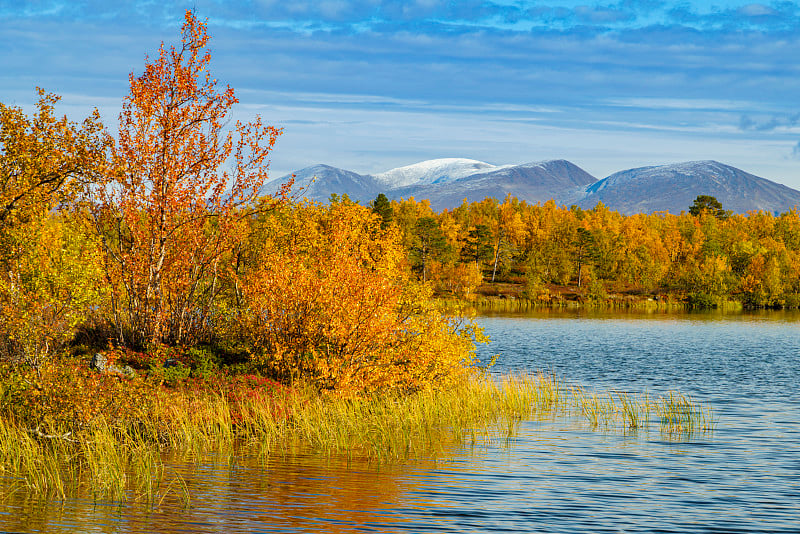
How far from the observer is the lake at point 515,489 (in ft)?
54.0

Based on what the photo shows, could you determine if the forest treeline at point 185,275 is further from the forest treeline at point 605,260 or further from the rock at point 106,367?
the forest treeline at point 605,260

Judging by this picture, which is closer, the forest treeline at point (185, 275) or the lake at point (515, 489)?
the lake at point (515, 489)

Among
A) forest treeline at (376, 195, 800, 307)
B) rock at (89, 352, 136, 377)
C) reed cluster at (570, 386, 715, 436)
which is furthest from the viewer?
forest treeline at (376, 195, 800, 307)

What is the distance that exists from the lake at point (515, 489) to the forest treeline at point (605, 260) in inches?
4048

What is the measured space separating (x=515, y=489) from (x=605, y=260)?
149 meters

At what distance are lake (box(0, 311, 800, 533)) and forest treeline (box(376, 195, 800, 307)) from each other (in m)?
103

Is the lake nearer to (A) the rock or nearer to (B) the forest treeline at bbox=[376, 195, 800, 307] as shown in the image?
(A) the rock

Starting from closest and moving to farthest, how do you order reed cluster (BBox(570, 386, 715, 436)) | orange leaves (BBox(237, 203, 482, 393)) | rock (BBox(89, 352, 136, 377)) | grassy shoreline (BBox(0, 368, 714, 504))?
1. grassy shoreline (BBox(0, 368, 714, 504))
2. rock (BBox(89, 352, 136, 377))
3. orange leaves (BBox(237, 203, 482, 393))
4. reed cluster (BBox(570, 386, 715, 436))

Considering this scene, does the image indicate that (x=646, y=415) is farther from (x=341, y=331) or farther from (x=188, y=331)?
(x=188, y=331)

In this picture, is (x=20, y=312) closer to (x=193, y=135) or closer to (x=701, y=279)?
(x=193, y=135)

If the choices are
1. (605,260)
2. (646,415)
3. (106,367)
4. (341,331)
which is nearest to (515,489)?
(341,331)

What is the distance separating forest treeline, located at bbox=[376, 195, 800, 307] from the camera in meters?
144

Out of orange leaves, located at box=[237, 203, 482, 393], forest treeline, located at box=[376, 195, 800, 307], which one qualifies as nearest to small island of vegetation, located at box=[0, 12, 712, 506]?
orange leaves, located at box=[237, 203, 482, 393]

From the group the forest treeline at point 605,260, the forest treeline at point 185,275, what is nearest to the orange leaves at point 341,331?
the forest treeline at point 185,275
